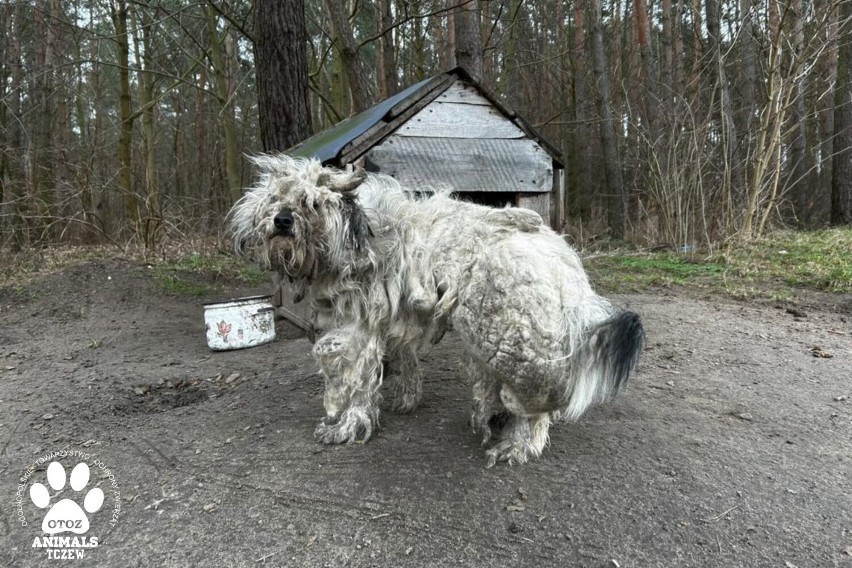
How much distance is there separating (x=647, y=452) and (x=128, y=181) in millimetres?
11972

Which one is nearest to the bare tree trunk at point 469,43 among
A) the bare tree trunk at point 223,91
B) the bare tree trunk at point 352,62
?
the bare tree trunk at point 352,62

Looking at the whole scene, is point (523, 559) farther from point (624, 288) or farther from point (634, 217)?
point (634, 217)

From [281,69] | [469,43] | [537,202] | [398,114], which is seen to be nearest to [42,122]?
[281,69]

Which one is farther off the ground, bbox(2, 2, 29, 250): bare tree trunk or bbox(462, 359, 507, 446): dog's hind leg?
bbox(2, 2, 29, 250): bare tree trunk

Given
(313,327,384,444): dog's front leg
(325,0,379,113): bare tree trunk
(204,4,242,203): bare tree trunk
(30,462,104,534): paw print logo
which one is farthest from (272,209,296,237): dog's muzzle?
(204,4,242,203): bare tree trunk

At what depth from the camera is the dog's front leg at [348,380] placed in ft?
9.25

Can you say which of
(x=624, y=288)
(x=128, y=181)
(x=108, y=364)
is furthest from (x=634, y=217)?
(x=108, y=364)

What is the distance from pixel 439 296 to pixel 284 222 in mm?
794

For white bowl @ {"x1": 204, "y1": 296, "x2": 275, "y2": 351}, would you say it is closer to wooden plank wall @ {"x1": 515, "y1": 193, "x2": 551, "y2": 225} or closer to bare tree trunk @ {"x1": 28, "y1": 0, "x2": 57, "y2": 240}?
wooden plank wall @ {"x1": 515, "y1": 193, "x2": 551, "y2": 225}

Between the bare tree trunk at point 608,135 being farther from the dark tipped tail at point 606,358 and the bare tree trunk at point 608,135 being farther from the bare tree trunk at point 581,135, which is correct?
the dark tipped tail at point 606,358

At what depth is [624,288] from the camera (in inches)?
259

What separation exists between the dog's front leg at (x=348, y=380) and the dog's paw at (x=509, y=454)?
2.16ft

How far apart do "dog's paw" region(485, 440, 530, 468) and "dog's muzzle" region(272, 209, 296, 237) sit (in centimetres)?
139

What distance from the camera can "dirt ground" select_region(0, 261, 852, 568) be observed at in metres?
2.07
